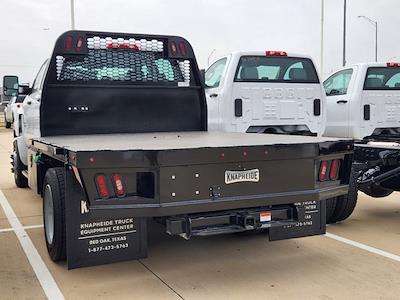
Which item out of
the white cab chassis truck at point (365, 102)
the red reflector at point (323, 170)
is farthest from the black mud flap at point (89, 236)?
the white cab chassis truck at point (365, 102)

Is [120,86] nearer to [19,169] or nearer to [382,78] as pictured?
[19,169]

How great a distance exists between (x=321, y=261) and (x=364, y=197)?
378 cm

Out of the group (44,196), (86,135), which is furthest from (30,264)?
(86,135)

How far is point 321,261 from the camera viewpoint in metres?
4.98

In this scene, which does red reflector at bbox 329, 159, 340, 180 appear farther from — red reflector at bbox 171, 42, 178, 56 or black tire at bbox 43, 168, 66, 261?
red reflector at bbox 171, 42, 178, 56

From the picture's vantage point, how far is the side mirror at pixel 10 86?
820 centimetres

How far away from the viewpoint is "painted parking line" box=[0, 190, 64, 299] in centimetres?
420

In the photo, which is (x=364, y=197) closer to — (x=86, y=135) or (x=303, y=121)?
(x=303, y=121)

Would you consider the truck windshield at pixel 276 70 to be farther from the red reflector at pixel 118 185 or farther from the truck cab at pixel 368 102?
the red reflector at pixel 118 185

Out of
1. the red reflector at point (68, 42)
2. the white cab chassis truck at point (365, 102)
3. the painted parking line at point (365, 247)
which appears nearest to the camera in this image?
the painted parking line at point (365, 247)

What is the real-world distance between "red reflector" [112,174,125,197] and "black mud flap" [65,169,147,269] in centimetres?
34

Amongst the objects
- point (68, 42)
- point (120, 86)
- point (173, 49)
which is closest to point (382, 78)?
point (173, 49)

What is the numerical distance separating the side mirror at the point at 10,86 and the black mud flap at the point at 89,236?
177 inches

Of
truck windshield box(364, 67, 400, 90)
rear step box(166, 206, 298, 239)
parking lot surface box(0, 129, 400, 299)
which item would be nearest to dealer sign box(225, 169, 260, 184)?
rear step box(166, 206, 298, 239)
